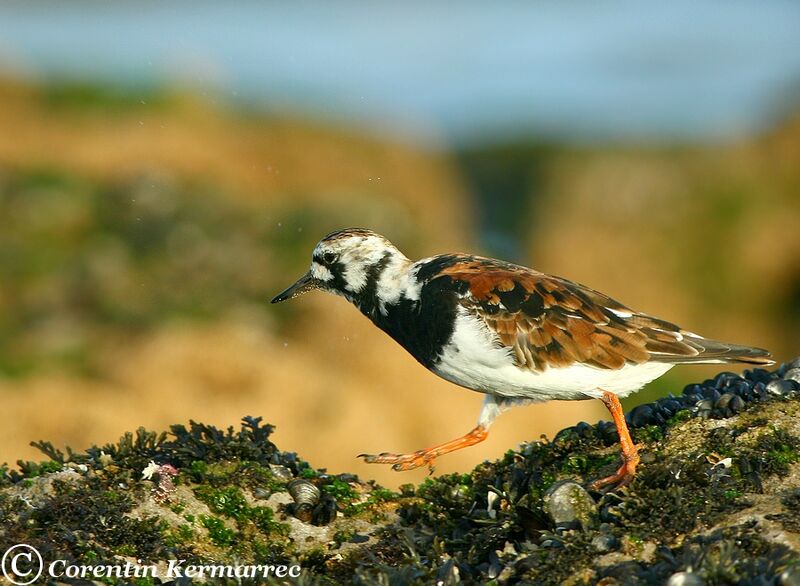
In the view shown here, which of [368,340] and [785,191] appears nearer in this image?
[368,340]

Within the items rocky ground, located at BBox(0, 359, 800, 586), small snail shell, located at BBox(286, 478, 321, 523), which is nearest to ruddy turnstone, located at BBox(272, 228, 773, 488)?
rocky ground, located at BBox(0, 359, 800, 586)

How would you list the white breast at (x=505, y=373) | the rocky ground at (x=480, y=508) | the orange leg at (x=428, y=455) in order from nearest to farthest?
1. the rocky ground at (x=480, y=508)
2. the white breast at (x=505, y=373)
3. the orange leg at (x=428, y=455)

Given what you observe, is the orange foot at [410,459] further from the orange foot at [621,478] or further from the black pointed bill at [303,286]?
the orange foot at [621,478]

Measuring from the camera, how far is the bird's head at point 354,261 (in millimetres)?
7254

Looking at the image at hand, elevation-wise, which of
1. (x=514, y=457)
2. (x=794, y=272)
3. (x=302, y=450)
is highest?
(x=794, y=272)

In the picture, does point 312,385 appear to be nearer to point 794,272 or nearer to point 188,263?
point 188,263

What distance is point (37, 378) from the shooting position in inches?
556

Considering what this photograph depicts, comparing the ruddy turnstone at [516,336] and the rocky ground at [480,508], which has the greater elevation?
the ruddy turnstone at [516,336]

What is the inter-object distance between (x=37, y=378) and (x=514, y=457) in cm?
960

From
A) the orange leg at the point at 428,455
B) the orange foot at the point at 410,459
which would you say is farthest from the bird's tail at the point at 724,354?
the orange foot at the point at 410,459

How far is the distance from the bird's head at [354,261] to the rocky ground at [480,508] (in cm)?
128

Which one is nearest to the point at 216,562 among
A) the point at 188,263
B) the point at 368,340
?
the point at 368,340

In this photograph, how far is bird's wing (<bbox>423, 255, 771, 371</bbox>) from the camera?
6.50 m

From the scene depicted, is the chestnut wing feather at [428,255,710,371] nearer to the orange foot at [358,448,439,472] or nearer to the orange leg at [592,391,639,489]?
the orange leg at [592,391,639,489]
